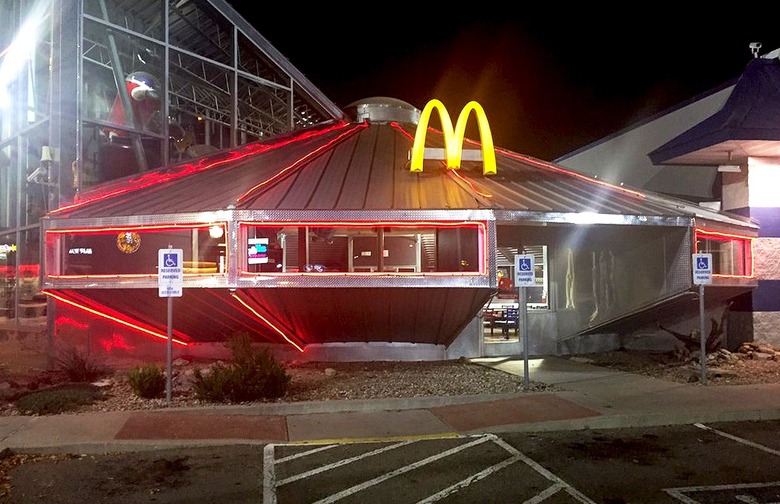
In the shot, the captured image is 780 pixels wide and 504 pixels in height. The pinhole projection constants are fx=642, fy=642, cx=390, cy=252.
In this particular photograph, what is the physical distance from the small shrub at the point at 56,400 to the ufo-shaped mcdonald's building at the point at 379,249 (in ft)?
6.71

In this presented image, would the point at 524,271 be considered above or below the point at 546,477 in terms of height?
above

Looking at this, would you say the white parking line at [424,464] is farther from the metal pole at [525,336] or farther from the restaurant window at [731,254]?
the restaurant window at [731,254]

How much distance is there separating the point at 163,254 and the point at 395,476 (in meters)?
5.60

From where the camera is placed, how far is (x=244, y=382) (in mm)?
10773

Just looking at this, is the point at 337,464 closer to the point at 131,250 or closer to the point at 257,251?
the point at 257,251

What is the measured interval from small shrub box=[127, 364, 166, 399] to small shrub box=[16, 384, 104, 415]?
708 millimetres

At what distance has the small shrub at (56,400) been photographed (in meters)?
10.3

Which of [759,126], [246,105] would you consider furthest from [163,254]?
[246,105]

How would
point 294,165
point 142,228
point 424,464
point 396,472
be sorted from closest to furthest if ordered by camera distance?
point 396,472
point 424,464
point 142,228
point 294,165

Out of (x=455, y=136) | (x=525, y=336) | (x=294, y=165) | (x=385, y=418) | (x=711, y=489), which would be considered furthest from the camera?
(x=294, y=165)

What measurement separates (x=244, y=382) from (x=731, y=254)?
1354 cm

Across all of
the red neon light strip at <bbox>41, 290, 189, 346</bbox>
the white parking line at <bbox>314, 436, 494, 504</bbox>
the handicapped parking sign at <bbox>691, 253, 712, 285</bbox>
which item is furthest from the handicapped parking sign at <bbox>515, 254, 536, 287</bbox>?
the red neon light strip at <bbox>41, 290, 189, 346</bbox>

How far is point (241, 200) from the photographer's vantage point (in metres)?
11.8

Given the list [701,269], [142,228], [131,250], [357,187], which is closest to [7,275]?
[131,250]
